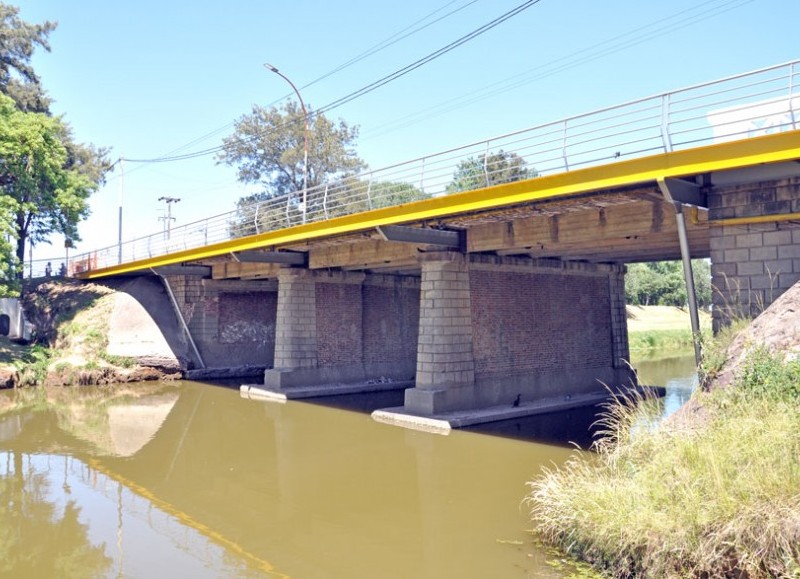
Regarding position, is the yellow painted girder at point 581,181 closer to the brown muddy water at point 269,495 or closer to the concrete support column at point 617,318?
the brown muddy water at point 269,495

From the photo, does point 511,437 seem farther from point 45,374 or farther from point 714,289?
point 45,374

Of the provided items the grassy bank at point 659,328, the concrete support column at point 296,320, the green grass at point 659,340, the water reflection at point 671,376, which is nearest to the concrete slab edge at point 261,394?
the concrete support column at point 296,320

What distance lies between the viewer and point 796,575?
5230mm

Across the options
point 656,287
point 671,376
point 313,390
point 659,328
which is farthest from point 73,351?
point 656,287

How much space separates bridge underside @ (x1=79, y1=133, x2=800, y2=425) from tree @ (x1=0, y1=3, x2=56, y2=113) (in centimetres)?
2062

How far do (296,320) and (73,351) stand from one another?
12137 mm

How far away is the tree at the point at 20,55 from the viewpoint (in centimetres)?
4291

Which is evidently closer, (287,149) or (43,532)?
(43,532)

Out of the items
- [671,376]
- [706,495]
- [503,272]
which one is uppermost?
[503,272]

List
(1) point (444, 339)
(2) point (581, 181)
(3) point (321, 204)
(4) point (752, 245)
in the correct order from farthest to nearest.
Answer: (3) point (321, 204), (1) point (444, 339), (2) point (581, 181), (4) point (752, 245)

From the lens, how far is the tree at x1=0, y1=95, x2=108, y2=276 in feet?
94.4

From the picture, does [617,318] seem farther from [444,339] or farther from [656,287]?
[656,287]

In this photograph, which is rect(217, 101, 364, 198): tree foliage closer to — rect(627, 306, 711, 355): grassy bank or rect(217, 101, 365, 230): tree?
rect(217, 101, 365, 230): tree

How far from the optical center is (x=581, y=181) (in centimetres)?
1216
